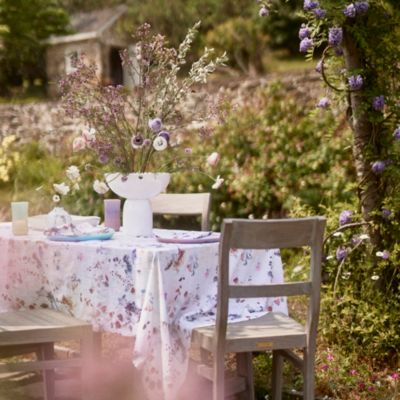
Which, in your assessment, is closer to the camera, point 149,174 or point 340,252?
point 149,174

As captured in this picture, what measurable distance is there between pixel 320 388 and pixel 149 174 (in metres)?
1.46

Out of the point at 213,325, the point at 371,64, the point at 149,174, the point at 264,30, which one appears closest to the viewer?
the point at 213,325

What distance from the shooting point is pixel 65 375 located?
4699 mm

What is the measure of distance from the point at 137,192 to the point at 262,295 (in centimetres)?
98

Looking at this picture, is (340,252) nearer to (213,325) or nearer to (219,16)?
(213,325)

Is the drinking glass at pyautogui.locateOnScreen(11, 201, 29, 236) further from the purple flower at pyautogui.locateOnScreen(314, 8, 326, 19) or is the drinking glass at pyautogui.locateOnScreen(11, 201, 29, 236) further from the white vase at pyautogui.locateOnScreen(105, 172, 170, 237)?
the purple flower at pyautogui.locateOnScreen(314, 8, 326, 19)

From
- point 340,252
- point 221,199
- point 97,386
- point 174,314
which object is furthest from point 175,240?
point 221,199

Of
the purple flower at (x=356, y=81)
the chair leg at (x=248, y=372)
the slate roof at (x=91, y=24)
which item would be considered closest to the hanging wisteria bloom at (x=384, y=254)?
the purple flower at (x=356, y=81)

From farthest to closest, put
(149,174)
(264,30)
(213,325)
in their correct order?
(264,30) < (149,174) < (213,325)

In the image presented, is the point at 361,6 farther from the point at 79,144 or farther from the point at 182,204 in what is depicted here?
the point at 79,144

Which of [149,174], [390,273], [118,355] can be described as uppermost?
[149,174]

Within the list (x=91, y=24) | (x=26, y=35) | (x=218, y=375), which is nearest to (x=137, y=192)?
(x=218, y=375)

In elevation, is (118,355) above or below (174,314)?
below

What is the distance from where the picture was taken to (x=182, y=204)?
524 cm
